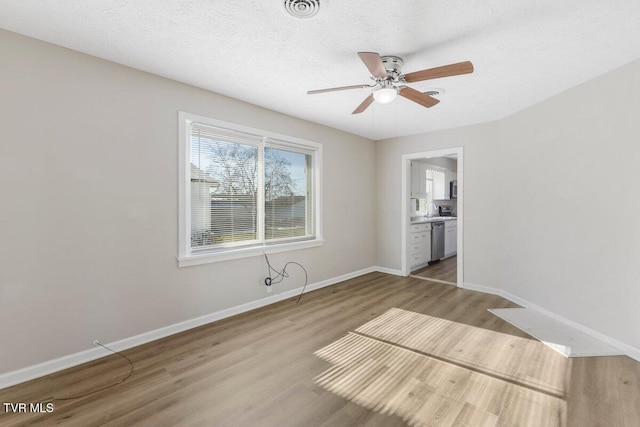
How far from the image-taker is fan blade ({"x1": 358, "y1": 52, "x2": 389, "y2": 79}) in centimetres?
185

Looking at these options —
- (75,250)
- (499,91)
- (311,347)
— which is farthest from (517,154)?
(75,250)

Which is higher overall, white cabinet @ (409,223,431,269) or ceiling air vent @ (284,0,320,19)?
ceiling air vent @ (284,0,320,19)

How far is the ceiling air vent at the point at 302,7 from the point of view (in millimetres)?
1721

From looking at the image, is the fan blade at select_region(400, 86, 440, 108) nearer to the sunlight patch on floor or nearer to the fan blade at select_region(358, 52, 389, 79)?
the fan blade at select_region(358, 52, 389, 79)

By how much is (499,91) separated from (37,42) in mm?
4144

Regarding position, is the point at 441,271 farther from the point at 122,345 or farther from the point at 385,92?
the point at 122,345

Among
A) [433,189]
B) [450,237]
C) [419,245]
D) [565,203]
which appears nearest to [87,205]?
[565,203]

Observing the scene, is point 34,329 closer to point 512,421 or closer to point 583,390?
point 512,421

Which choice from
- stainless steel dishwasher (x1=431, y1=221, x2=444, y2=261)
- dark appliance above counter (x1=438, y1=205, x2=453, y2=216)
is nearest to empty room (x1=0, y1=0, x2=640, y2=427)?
stainless steel dishwasher (x1=431, y1=221, x2=444, y2=261)

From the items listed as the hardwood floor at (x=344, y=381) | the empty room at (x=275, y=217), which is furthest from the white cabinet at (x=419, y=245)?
the hardwood floor at (x=344, y=381)

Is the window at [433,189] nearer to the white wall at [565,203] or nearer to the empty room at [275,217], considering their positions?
the white wall at [565,203]

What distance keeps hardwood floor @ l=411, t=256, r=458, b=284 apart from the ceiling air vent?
4.34 metres

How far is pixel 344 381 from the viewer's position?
2094 millimetres

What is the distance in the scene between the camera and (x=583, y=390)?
77.7 inches
